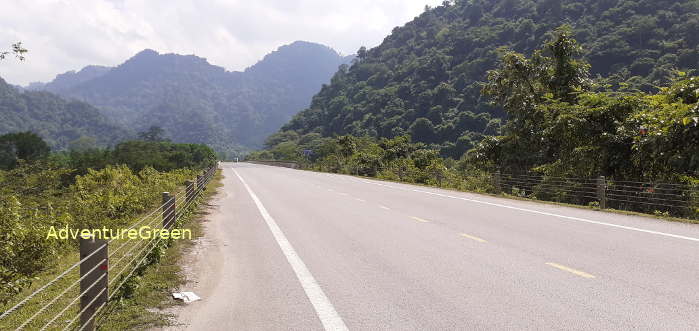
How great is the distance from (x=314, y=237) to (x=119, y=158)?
88753 millimetres

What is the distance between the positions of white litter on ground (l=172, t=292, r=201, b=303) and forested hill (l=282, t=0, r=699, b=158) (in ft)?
232

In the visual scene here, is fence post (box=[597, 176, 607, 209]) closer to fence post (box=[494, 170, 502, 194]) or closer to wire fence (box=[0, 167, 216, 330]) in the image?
Answer: fence post (box=[494, 170, 502, 194])

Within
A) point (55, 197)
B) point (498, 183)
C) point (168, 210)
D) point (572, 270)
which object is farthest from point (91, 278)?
point (55, 197)

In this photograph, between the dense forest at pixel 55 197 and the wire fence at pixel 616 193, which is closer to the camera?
the dense forest at pixel 55 197

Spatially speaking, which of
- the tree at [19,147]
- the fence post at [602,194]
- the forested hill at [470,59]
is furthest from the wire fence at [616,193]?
the tree at [19,147]

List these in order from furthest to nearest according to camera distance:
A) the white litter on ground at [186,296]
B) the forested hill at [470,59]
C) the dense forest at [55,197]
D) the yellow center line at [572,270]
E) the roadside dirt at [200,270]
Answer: the forested hill at [470,59] < the dense forest at [55,197] < the yellow center line at [572,270] < the white litter on ground at [186,296] < the roadside dirt at [200,270]

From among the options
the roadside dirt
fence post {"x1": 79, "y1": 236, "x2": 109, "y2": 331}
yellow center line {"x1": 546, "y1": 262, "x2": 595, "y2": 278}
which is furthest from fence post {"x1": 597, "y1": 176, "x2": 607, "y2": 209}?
fence post {"x1": 79, "y1": 236, "x2": 109, "y2": 331}

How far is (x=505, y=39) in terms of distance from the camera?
414ft

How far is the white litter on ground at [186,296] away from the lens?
5.58 m

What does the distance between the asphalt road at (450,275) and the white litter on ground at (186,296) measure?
0.42 feet

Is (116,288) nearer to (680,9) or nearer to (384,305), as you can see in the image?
(384,305)

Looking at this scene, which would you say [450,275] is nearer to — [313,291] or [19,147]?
[313,291]

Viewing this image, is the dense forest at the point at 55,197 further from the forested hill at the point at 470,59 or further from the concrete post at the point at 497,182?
the forested hill at the point at 470,59

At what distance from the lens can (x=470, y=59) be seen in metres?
126
